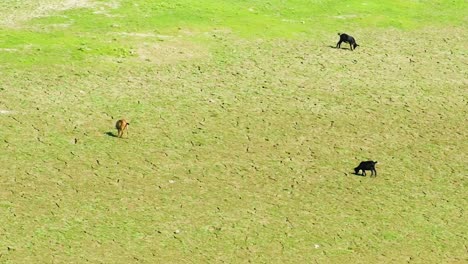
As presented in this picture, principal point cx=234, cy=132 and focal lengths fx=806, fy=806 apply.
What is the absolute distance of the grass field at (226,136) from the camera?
18484 millimetres

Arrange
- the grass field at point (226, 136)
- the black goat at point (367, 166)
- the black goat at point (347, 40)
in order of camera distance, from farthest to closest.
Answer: the black goat at point (347, 40) → the black goat at point (367, 166) → the grass field at point (226, 136)

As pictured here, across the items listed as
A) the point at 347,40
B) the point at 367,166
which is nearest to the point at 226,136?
the point at 367,166

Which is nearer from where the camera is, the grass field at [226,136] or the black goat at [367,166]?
the grass field at [226,136]

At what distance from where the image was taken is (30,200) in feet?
64.5

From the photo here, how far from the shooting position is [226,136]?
24406 millimetres

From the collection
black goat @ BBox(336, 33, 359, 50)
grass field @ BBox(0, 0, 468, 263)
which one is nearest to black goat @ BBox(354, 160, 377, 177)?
grass field @ BBox(0, 0, 468, 263)

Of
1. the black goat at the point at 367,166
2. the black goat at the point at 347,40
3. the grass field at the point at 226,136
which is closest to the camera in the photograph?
the grass field at the point at 226,136

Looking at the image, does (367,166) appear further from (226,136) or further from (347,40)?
(347,40)

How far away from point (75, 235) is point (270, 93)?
1202 cm

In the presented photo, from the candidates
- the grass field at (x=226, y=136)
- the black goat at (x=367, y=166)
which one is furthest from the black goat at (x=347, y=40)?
the black goat at (x=367, y=166)

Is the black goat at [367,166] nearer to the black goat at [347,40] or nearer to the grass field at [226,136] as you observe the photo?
the grass field at [226,136]

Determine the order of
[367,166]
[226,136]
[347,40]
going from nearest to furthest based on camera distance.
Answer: [367,166]
[226,136]
[347,40]

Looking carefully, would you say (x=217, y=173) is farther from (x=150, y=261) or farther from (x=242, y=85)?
(x=242, y=85)

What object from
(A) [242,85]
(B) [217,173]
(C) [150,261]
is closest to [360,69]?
(A) [242,85]
